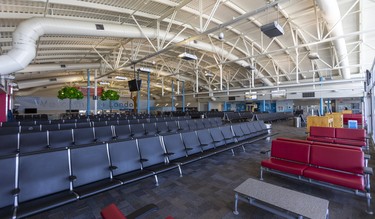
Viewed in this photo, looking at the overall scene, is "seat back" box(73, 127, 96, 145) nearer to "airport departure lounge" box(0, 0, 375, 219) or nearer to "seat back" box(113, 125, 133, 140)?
"airport departure lounge" box(0, 0, 375, 219)

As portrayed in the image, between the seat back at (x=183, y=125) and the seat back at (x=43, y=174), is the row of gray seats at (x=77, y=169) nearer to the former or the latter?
the seat back at (x=43, y=174)

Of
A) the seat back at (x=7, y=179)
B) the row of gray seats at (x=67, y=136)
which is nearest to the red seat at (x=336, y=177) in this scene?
the row of gray seats at (x=67, y=136)

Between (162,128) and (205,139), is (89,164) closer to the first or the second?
(205,139)

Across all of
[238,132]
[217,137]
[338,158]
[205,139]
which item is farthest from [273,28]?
[338,158]

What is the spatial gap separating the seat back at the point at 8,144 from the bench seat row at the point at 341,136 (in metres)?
6.91

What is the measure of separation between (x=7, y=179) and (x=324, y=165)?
4.16m

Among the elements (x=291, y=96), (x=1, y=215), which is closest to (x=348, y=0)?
(x=1, y=215)

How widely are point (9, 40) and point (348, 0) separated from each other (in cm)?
1330

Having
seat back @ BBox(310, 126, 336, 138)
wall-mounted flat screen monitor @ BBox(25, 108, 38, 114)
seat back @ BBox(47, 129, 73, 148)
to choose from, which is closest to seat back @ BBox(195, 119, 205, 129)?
seat back @ BBox(310, 126, 336, 138)

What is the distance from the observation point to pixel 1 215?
Answer: 1.65m

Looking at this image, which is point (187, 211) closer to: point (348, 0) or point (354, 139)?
point (354, 139)

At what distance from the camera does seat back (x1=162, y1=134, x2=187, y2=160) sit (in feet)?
11.4

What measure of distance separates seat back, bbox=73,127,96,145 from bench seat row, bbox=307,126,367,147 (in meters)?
5.90

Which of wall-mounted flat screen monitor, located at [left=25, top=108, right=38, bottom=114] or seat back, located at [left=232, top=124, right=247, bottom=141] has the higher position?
wall-mounted flat screen monitor, located at [left=25, top=108, right=38, bottom=114]
